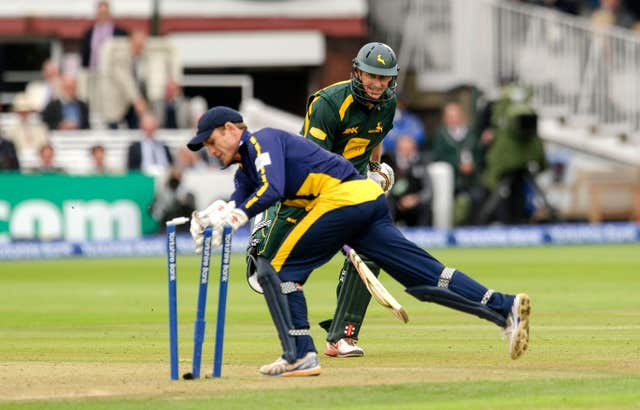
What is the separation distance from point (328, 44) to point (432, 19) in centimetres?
238

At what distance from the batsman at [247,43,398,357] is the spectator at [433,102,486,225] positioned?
14096 millimetres

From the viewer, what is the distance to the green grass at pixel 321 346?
8.26 meters

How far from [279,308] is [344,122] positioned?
1.92m

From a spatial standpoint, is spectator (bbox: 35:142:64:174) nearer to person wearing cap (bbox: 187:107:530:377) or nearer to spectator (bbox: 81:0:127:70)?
spectator (bbox: 81:0:127:70)

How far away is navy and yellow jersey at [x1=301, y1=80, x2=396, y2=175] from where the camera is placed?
34.7 feet

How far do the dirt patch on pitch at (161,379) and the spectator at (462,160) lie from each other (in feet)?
50.6

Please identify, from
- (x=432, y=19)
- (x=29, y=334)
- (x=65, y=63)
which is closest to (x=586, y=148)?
(x=432, y=19)

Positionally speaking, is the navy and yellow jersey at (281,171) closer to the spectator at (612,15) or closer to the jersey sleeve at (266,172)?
the jersey sleeve at (266,172)

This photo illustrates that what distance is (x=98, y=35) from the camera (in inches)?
1033

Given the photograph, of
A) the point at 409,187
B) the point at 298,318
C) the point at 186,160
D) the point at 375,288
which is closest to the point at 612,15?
the point at 409,187

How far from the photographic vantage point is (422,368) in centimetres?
945

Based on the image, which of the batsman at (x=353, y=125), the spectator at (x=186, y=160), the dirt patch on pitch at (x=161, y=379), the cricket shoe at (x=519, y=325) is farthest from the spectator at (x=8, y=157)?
the cricket shoe at (x=519, y=325)

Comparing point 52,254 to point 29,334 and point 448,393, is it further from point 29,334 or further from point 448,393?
point 448,393

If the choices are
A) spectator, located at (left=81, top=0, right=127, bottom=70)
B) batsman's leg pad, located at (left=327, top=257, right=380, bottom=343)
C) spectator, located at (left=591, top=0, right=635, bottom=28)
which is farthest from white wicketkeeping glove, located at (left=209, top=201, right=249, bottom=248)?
spectator, located at (left=591, top=0, right=635, bottom=28)
